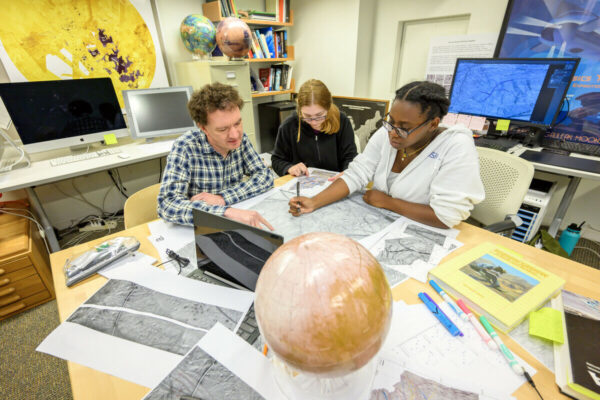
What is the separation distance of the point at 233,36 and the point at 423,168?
227 centimetres

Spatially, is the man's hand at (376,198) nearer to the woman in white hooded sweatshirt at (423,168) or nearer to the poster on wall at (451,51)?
the woman in white hooded sweatshirt at (423,168)

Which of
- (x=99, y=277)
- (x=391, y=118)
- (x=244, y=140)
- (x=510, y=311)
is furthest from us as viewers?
(x=244, y=140)

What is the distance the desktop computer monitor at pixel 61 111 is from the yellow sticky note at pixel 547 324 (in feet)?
9.82

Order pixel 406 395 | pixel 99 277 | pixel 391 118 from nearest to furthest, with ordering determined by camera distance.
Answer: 1. pixel 406 395
2. pixel 99 277
3. pixel 391 118

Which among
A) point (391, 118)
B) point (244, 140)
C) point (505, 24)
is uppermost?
point (505, 24)

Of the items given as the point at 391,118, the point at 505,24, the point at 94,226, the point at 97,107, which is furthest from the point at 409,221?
the point at 94,226

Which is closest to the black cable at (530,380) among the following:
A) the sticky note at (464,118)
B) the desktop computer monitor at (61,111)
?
the sticky note at (464,118)

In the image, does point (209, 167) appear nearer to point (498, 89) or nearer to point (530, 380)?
point (530, 380)

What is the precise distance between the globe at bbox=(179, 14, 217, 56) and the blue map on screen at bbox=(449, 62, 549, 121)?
2.34 metres

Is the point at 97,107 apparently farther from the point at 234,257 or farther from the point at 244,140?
the point at 234,257

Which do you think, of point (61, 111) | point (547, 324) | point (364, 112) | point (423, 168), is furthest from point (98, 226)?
point (547, 324)

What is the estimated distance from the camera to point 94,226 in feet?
8.78

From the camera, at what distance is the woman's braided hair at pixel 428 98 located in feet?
3.52

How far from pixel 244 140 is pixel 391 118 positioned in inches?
34.1
